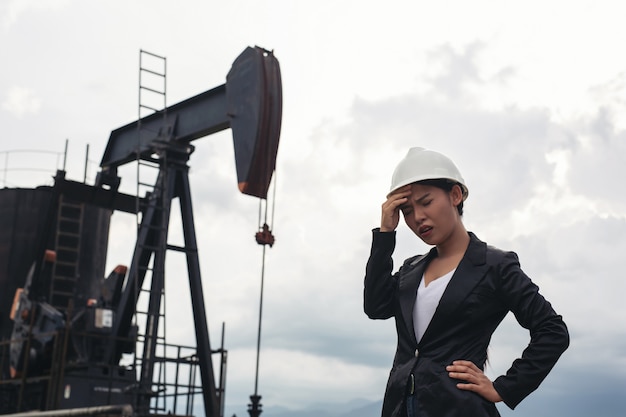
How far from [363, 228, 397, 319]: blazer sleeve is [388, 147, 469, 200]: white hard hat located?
0.21 m

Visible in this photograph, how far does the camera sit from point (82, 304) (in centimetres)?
1894

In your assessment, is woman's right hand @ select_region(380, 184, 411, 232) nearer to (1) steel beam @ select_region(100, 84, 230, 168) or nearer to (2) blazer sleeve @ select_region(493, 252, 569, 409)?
(2) blazer sleeve @ select_region(493, 252, 569, 409)

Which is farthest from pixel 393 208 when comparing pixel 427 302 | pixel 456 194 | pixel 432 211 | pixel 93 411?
pixel 93 411

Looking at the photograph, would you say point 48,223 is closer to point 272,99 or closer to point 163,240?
A: point 163,240

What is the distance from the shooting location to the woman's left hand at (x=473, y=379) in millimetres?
3027

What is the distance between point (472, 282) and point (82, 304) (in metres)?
16.9

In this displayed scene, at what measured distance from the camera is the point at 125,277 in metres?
17.4

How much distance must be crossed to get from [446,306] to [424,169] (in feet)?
1.84

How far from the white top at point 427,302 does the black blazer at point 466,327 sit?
0.08 feet

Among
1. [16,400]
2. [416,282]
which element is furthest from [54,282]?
[416,282]

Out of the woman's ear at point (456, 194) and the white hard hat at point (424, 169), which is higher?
the white hard hat at point (424, 169)

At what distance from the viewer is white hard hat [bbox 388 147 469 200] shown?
10.8 ft

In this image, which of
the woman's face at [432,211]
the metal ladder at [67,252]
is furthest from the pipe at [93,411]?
the metal ladder at [67,252]

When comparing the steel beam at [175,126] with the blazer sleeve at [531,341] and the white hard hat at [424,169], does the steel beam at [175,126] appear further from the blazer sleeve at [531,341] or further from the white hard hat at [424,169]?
the blazer sleeve at [531,341]
